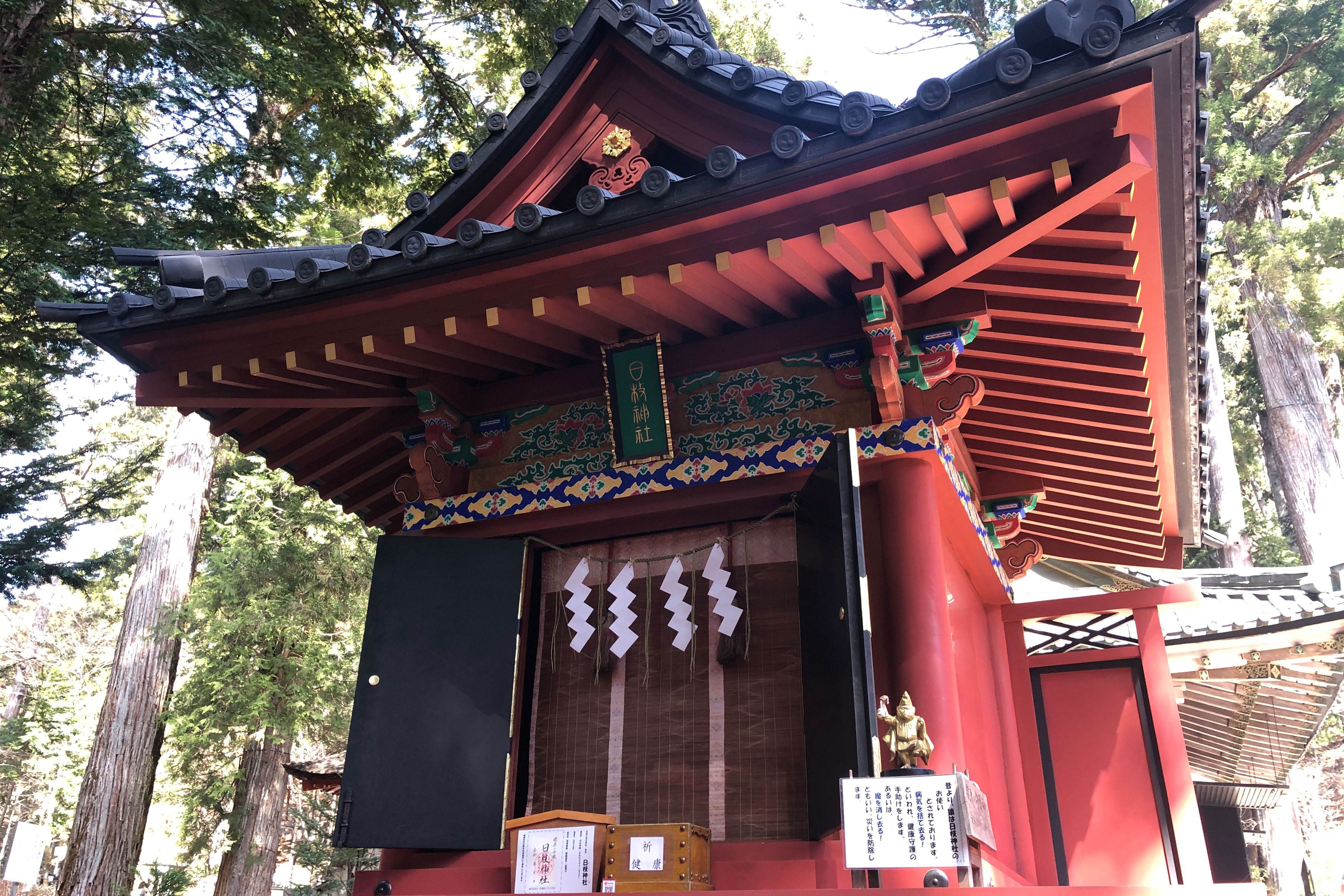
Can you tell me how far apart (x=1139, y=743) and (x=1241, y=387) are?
1420 cm

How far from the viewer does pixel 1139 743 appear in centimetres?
587

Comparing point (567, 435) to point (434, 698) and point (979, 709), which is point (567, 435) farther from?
point (979, 709)

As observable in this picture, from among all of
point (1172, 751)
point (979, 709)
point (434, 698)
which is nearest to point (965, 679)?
point (979, 709)

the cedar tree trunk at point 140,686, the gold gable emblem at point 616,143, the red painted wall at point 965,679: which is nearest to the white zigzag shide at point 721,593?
the red painted wall at point 965,679

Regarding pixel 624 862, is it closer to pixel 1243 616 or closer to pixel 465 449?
pixel 465 449

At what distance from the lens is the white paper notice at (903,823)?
2.86 m

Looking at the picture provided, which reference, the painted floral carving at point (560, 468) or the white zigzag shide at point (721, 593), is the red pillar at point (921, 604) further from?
the painted floral carving at point (560, 468)

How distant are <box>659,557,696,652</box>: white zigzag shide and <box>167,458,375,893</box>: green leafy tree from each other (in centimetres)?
865

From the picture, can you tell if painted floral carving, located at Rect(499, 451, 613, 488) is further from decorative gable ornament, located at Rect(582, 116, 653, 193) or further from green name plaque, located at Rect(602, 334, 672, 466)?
decorative gable ornament, located at Rect(582, 116, 653, 193)

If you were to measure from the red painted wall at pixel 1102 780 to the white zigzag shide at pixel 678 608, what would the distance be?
2982mm

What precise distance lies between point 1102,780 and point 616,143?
4.84 m

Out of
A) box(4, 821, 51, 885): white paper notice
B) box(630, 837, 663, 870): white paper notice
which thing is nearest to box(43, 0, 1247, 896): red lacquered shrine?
box(630, 837, 663, 870): white paper notice

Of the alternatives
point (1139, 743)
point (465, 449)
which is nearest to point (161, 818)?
point (465, 449)

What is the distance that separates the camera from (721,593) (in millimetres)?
4465
